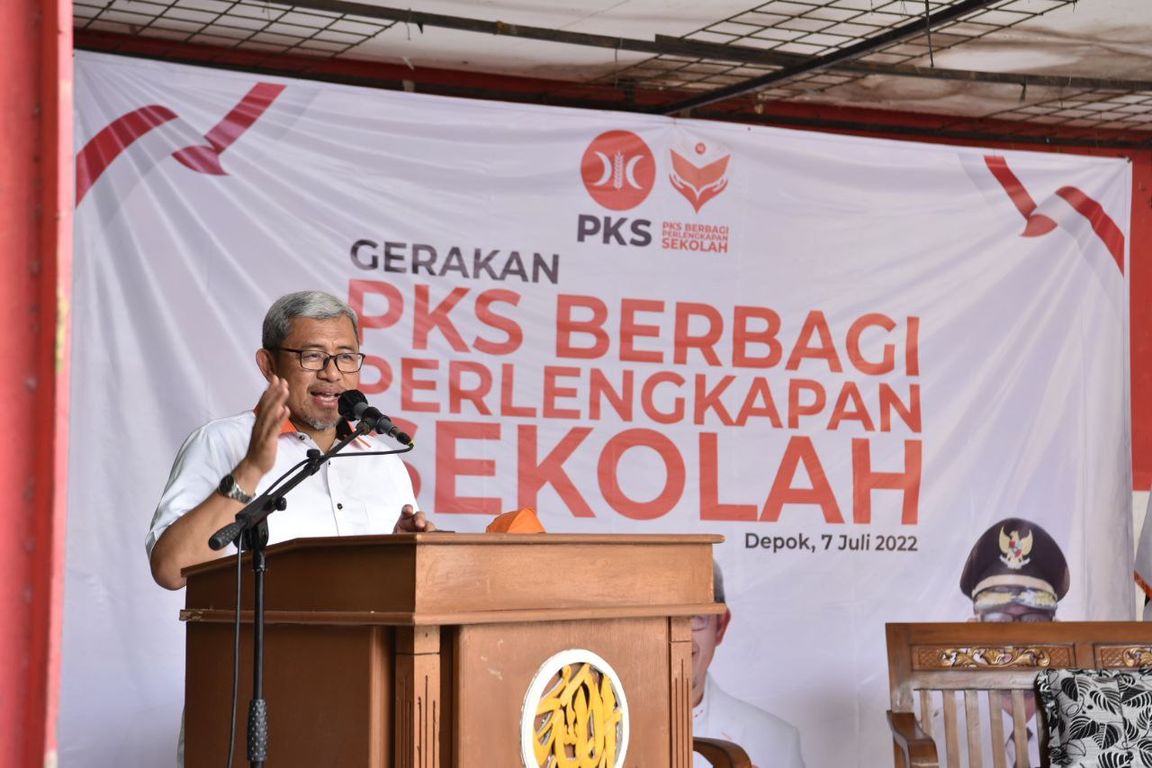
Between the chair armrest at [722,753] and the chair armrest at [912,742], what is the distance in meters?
0.48

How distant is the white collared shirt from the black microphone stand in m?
0.61

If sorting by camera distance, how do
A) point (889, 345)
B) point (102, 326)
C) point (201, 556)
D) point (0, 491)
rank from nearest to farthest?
point (0, 491)
point (201, 556)
point (102, 326)
point (889, 345)

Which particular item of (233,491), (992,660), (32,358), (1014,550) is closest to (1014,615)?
(1014,550)

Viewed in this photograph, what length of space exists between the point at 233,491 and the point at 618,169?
2306 mm

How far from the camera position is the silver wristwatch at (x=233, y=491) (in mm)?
2182

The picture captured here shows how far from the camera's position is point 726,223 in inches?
170

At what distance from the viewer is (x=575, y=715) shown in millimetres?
1737

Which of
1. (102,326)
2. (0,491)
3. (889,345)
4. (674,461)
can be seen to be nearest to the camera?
(0,491)

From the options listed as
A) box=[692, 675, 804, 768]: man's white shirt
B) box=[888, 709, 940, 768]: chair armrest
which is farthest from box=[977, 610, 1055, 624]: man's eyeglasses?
box=[888, 709, 940, 768]: chair armrest

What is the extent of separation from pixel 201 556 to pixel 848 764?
9.06 ft

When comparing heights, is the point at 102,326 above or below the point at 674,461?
above

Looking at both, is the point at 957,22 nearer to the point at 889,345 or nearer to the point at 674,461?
the point at 889,345

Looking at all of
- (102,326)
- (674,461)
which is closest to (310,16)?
(102,326)

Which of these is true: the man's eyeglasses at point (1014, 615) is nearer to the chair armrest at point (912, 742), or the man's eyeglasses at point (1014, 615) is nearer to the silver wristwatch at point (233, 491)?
the chair armrest at point (912, 742)
